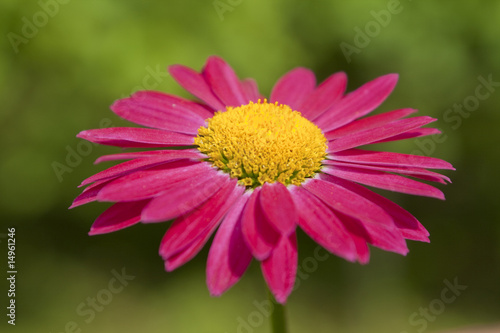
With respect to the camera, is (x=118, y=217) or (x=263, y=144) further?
(x=263, y=144)

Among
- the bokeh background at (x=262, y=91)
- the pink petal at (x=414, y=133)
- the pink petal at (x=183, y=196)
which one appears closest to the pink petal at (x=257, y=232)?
the pink petal at (x=183, y=196)

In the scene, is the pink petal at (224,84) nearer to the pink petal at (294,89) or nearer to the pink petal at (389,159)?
the pink petal at (294,89)

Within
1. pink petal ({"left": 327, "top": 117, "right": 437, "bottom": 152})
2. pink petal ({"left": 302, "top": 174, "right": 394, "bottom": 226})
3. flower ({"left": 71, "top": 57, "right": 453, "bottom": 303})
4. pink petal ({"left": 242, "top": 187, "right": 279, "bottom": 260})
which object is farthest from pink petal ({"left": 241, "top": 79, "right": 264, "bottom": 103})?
pink petal ({"left": 242, "top": 187, "right": 279, "bottom": 260})

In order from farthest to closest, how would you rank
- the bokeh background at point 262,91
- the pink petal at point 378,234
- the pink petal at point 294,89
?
the bokeh background at point 262,91
the pink petal at point 294,89
the pink petal at point 378,234

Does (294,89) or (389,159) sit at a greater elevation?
(294,89)

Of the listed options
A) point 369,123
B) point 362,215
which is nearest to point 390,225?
point 362,215

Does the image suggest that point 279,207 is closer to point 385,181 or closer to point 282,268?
point 282,268

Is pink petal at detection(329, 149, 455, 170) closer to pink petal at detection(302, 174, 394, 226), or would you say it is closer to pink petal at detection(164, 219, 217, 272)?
pink petal at detection(302, 174, 394, 226)

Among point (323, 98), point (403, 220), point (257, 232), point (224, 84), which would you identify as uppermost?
point (224, 84)
